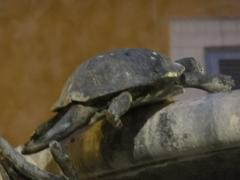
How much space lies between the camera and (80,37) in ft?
7.19

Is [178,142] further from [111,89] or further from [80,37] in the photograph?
[80,37]

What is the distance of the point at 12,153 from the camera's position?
800 millimetres

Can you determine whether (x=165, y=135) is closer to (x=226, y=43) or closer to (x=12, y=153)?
(x=12, y=153)

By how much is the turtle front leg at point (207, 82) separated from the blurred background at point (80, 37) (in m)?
1.26

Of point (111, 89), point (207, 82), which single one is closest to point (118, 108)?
point (111, 89)

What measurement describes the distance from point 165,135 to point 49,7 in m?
1.50

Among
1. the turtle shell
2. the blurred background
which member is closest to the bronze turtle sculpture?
the turtle shell

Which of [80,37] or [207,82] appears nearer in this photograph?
[207,82]

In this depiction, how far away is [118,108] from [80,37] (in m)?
1.43

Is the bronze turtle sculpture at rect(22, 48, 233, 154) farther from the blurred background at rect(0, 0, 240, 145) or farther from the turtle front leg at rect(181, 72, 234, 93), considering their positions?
the blurred background at rect(0, 0, 240, 145)

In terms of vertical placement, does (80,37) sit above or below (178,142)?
below

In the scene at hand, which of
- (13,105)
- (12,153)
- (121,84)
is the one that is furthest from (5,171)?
(13,105)

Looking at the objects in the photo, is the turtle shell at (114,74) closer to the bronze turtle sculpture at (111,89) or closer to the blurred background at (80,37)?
the bronze turtle sculpture at (111,89)

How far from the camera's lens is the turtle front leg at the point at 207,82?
866 millimetres
